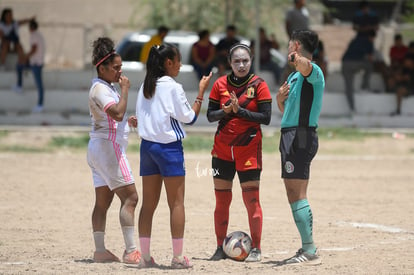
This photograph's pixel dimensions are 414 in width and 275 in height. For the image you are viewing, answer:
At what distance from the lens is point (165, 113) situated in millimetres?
8141

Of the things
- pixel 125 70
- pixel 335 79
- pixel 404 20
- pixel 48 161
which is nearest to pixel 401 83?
pixel 335 79

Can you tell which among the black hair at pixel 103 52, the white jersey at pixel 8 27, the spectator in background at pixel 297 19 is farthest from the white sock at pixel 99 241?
the white jersey at pixel 8 27

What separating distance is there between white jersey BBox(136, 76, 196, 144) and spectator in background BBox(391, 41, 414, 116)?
1480 cm

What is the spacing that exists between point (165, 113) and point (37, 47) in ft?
48.5

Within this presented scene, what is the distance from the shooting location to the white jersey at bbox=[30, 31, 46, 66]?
22344mm

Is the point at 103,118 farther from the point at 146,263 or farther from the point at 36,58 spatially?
the point at 36,58

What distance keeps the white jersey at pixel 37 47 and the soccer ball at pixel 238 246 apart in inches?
573

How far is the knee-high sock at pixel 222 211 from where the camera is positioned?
878cm

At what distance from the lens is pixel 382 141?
20344 mm

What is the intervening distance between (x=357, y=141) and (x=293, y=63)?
12.3m

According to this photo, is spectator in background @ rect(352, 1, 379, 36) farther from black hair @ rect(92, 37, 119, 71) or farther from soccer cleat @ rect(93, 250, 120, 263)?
soccer cleat @ rect(93, 250, 120, 263)

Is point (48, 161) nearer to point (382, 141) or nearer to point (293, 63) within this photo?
point (382, 141)

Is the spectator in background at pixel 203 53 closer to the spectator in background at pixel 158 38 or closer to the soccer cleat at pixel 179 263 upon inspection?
the spectator in background at pixel 158 38

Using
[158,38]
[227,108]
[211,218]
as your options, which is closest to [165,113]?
[227,108]
